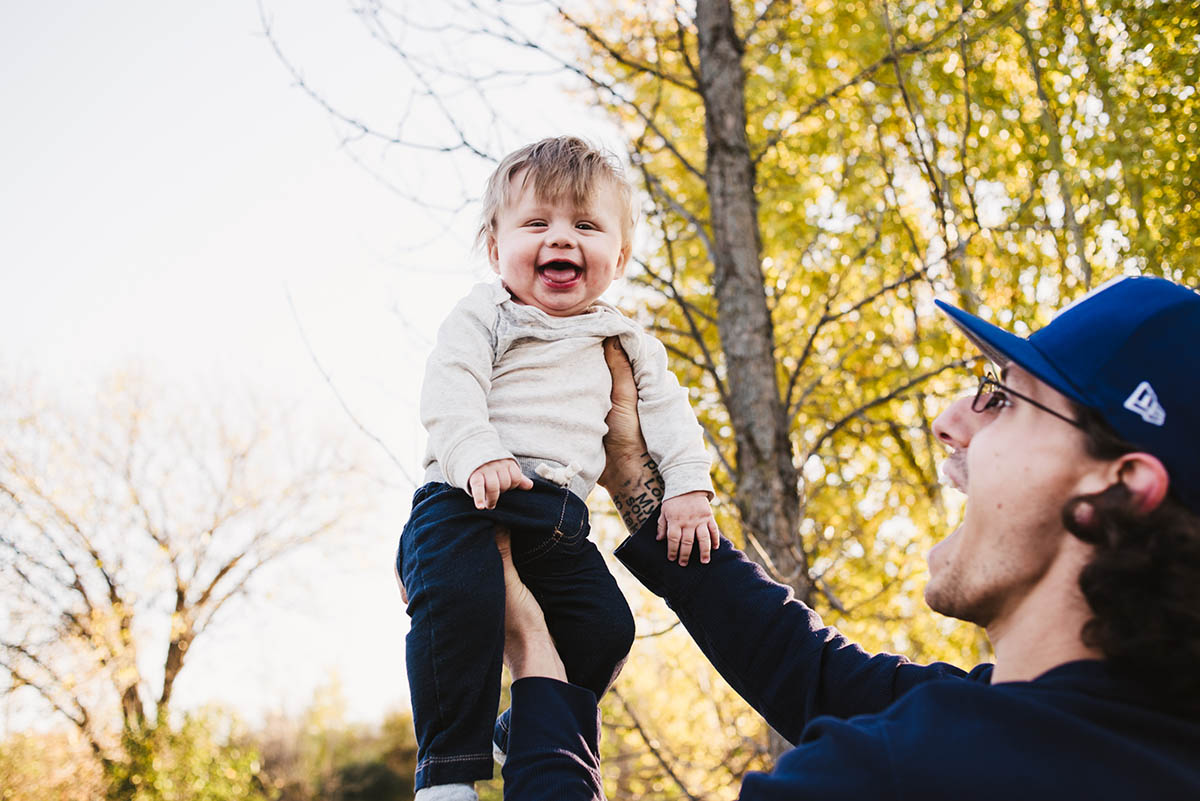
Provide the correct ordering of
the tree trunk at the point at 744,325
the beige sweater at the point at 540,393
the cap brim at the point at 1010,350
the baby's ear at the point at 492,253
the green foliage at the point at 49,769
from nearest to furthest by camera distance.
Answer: the cap brim at the point at 1010,350 < the beige sweater at the point at 540,393 < the baby's ear at the point at 492,253 < the tree trunk at the point at 744,325 < the green foliage at the point at 49,769

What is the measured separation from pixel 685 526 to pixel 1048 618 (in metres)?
0.75

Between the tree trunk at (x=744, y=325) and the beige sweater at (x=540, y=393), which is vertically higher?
the tree trunk at (x=744, y=325)

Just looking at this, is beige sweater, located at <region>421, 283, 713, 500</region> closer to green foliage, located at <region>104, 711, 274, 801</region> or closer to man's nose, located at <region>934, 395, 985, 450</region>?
man's nose, located at <region>934, 395, 985, 450</region>

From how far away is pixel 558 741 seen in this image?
1.55 meters

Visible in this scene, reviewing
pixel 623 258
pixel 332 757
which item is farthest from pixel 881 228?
pixel 332 757

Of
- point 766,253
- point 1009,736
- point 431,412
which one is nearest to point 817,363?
point 766,253

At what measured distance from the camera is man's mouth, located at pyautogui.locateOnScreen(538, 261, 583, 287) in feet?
6.48

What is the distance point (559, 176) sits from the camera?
2.01m

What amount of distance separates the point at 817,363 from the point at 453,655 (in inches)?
223

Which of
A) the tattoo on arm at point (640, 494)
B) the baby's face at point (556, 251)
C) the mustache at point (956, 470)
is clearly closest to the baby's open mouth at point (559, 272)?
the baby's face at point (556, 251)

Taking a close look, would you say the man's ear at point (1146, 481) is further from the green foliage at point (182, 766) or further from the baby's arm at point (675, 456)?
the green foliage at point (182, 766)

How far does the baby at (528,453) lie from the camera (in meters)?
1.70

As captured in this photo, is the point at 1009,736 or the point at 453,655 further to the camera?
the point at 453,655

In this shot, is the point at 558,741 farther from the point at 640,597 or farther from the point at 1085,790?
the point at 640,597
